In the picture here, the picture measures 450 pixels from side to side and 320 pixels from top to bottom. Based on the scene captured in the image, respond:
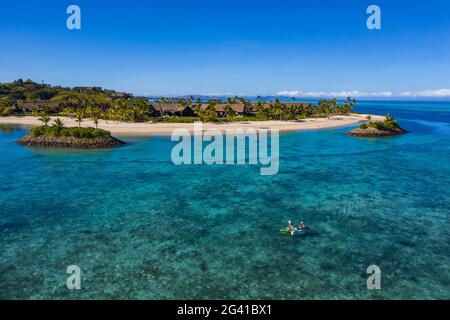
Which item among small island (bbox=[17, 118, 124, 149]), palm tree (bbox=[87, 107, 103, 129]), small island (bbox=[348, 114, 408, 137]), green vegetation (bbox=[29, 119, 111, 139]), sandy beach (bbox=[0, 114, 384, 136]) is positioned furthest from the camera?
palm tree (bbox=[87, 107, 103, 129])

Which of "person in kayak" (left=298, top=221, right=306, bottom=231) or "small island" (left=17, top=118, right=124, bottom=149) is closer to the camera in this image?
"person in kayak" (left=298, top=221, right=306, bottom=231)

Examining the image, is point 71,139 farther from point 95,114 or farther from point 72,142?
point 95,114

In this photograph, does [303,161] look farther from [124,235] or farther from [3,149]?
[3,149]

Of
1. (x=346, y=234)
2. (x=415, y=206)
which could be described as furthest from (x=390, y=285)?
(x=415, y=206)

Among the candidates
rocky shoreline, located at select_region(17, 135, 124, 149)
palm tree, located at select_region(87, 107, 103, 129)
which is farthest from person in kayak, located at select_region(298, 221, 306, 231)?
palm tree, located at select_region(87, 107, 103, 129)

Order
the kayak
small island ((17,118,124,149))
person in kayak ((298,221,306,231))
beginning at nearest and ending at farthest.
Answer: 1. the kayak
2. person in kayak ((298,221,306,231))
3. small island ((17,118,124,149))

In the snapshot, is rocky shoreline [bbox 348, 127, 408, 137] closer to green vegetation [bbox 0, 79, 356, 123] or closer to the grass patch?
green vegetation [bbox 0, 79, 356, 123]

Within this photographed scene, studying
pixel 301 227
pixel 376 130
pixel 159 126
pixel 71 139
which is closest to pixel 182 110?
pixel 159 126

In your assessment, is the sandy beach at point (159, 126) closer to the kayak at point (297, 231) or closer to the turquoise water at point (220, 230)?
the turquoise water at point (220, 230)
